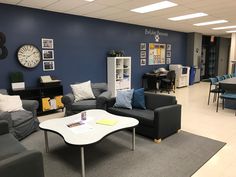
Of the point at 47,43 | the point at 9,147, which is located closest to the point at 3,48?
the point at 47,43

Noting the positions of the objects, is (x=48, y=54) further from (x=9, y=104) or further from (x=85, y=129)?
(x=85, y=129)

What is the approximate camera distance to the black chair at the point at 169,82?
7.50 m

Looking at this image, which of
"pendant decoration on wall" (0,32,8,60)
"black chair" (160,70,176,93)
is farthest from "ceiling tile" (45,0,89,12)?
"black chair" (160,70,176,93)

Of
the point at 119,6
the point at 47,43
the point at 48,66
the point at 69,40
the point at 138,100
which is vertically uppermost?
the point at 119,6

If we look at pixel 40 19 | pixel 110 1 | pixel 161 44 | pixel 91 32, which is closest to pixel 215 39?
pixel 161 44

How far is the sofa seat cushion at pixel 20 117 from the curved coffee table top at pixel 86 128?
71 cm

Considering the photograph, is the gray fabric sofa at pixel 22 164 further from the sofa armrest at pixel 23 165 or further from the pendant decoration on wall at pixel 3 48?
the pendant decoration on wall at pixel 3 48

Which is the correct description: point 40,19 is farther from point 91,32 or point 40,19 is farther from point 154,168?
point 154,168

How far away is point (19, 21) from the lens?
14.8ft

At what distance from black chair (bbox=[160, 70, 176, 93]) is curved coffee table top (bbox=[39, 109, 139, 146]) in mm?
4877

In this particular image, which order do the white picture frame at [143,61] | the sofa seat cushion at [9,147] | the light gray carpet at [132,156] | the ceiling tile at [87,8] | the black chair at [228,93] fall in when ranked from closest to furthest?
1. the sofa seat cushion at [9,147]
2. the light gray carpet at [132,156]
3. the ceiling tile at [87,8]
4. the black chair at [228,93]
5. the white picture frame at [143,61]

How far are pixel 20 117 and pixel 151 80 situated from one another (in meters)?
5.57

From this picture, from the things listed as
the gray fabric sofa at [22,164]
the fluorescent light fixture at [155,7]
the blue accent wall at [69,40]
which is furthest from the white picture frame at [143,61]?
the gray fabric sofa at [22,164]

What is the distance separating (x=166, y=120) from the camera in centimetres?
324
